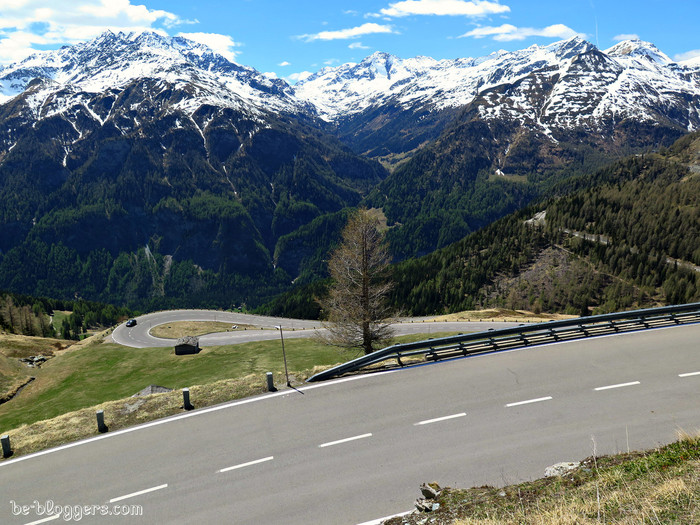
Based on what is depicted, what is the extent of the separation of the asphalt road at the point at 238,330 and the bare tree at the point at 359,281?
17.1 m

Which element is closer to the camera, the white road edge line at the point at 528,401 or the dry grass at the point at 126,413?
the white road edge line at the point at 528,401

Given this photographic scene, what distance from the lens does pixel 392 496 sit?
11.6 meters

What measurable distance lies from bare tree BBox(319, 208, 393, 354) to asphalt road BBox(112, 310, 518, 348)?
56.0 ft

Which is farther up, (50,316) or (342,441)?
(342,441)

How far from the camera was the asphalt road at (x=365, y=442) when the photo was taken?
1203cm

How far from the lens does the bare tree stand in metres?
27.1

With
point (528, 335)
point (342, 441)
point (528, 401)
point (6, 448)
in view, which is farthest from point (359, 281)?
point (6, 448)

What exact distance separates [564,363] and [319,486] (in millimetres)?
13771

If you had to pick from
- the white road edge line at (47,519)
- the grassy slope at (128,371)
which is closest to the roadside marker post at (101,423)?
the white road edge line at (47,519)

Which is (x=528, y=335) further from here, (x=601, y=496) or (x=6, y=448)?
(x=6, y=448)

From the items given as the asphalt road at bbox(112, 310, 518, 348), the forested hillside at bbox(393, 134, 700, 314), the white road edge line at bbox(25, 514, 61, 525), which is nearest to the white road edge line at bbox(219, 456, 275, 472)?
the white road edge line at bbox(25, 514, 61, 525)

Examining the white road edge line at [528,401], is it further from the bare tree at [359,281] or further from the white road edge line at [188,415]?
the bare tree at [359,281]

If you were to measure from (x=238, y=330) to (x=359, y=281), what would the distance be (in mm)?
72264

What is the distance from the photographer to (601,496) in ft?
30.8
